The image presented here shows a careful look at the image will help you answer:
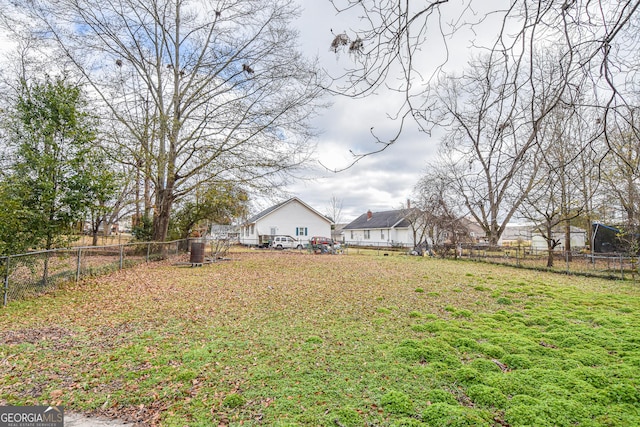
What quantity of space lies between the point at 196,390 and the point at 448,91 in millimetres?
3822

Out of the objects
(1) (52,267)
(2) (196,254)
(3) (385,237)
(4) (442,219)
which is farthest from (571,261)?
(3) (385,237)

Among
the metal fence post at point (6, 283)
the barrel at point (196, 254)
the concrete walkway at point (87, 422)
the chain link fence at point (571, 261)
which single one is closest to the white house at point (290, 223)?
the chain link fence at point (571, 261)

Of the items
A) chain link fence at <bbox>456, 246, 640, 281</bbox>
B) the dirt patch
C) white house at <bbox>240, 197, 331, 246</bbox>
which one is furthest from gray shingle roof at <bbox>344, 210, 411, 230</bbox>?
the dirt patch

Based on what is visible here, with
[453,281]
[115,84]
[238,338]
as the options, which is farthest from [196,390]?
[115,84]

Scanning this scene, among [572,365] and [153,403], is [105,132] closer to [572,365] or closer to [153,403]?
[153,403]

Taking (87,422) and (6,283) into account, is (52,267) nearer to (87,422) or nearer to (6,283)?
(6,283)

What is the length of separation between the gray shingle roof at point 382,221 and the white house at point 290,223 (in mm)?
7947

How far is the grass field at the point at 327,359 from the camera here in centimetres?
303

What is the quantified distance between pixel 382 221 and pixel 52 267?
35.8 m

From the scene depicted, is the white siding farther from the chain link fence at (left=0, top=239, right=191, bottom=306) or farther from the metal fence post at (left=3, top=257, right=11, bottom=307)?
the metal fence post at (left=3, top=257, right=11, bottom=307)

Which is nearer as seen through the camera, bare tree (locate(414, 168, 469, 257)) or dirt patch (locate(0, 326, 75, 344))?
dirt patch (locate(0, 326, 75, 344))

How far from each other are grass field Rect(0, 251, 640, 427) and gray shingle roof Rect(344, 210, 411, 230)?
2871 centimetres

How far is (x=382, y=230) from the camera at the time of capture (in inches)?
1554

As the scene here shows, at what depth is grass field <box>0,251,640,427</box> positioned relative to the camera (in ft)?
9.93
